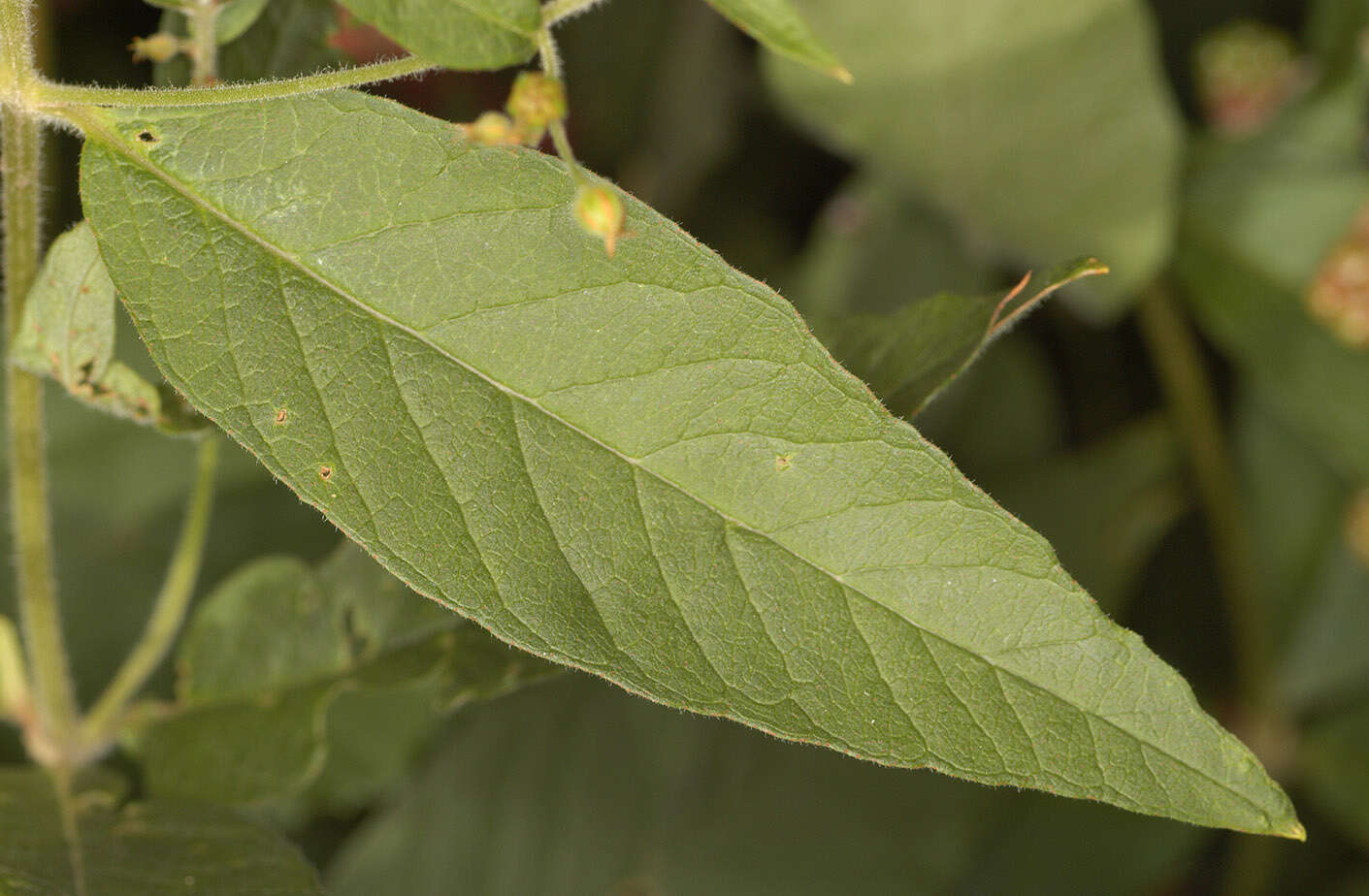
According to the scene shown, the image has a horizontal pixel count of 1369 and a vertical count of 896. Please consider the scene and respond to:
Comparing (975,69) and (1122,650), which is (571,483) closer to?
(1122,650)

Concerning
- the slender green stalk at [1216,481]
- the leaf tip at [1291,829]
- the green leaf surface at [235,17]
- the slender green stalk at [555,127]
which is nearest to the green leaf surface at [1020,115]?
the slender green stalk at [1216,481]

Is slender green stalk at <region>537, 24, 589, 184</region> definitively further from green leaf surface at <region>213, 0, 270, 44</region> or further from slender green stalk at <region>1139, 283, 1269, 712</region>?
slender green stalk at <region>1139, 283, 1269, 712</region>

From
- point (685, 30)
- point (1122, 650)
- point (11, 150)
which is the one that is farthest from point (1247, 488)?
point (11, 150)

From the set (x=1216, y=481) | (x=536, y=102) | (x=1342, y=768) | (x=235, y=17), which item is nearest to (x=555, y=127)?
(x=536, y=102)

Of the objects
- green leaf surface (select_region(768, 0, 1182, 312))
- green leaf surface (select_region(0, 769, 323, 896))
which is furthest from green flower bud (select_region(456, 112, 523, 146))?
green leaf surface (select_region(768, 0, 1182, 312))

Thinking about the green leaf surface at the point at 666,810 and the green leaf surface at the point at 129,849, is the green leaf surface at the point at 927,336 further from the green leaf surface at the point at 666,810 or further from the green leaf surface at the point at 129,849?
the green leaf surface at the point at 666,810

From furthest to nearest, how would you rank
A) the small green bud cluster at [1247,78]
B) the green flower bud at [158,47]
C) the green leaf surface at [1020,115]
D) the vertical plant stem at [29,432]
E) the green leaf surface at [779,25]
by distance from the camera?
the small green bud cluster at [1247,78]
the green leaf surface at [1020,115]
the green flower bud at [158,47]
the vertical plant stem at [29,432]
the green leaf surface at [779,25]

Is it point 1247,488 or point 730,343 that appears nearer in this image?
point 730,343
